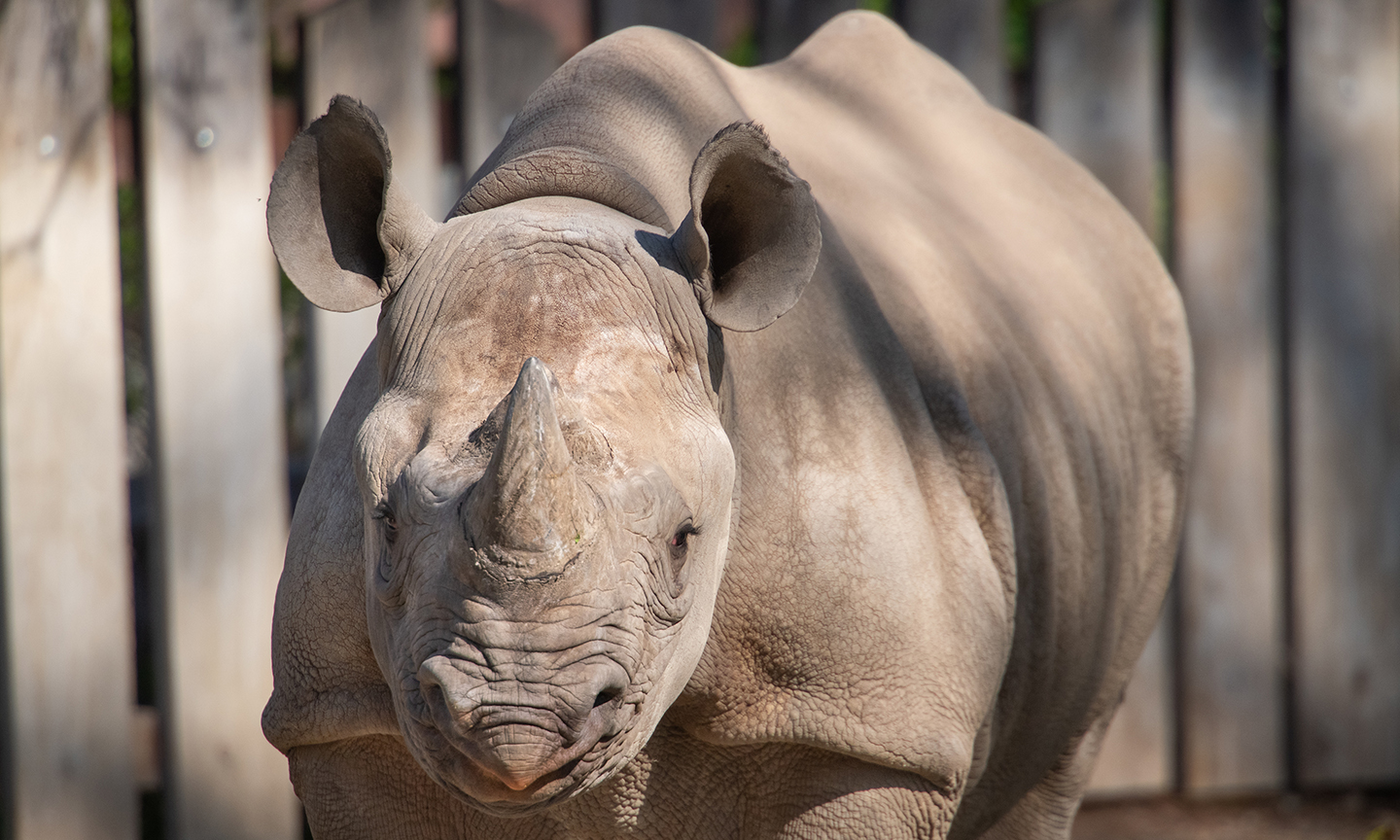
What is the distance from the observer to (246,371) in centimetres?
439

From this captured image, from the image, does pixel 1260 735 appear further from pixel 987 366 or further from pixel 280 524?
pixel 280 524

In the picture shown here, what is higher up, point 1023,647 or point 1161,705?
point 1023,647

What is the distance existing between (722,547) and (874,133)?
70.9 inches

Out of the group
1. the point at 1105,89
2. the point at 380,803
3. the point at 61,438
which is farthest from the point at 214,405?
the point at 1105,89

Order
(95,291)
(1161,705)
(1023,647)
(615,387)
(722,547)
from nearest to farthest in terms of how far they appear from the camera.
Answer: (615,387) < (722,547) < (1023,647) < (95,291) < (1161,705)

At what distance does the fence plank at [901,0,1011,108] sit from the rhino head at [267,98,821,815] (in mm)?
2620

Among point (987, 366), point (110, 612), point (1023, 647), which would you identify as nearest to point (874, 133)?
point (987, 366)

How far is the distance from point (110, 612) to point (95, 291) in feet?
2.95

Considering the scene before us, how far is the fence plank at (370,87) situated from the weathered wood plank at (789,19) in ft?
3.48

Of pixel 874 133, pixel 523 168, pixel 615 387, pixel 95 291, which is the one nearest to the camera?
Result: pixel 615 387

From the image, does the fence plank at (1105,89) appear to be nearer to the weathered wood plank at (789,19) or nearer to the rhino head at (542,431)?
the weathered wood plank at (789,19)

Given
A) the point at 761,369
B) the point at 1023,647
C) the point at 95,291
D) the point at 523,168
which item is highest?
the point at 523,168

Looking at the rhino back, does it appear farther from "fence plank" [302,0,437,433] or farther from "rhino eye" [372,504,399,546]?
"fence plank" [302,0,437,433]

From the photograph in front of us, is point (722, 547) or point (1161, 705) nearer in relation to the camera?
point (722, 547)
